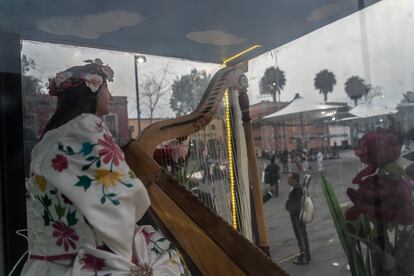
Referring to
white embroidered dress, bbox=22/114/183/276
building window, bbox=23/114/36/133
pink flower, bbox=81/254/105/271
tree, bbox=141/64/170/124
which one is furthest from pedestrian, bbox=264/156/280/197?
building window, bbox=23/114/36/133

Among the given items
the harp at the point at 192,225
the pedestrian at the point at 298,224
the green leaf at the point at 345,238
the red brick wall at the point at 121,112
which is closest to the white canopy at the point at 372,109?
the green leaf at the point at 345,238

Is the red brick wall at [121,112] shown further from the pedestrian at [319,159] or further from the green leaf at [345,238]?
the pedestrian at [319,159]

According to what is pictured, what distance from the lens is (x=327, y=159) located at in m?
1.60

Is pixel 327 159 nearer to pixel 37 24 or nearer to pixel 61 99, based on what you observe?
pixel 61 99

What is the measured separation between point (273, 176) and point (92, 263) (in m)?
1.05

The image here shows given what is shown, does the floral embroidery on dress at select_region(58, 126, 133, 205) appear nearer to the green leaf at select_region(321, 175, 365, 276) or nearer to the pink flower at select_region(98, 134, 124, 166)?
the pink flower at select_region(98, 134, 124, 166)

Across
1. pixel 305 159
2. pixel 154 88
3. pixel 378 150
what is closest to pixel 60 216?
pixel 154 88

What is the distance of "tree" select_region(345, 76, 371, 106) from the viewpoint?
1498 mm

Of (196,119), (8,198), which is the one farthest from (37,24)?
(196,119)

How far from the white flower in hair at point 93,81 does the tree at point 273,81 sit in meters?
0.87

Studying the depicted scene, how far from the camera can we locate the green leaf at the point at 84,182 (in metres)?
0.87

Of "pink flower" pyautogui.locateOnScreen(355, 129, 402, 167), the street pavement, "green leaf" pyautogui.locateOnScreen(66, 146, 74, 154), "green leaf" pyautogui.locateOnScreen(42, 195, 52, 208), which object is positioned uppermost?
"green leaf" pyautogui.locateOnScreen(66, 146, 74, 154)

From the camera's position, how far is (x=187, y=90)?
4.99 ft

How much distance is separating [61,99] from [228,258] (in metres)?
0.69
